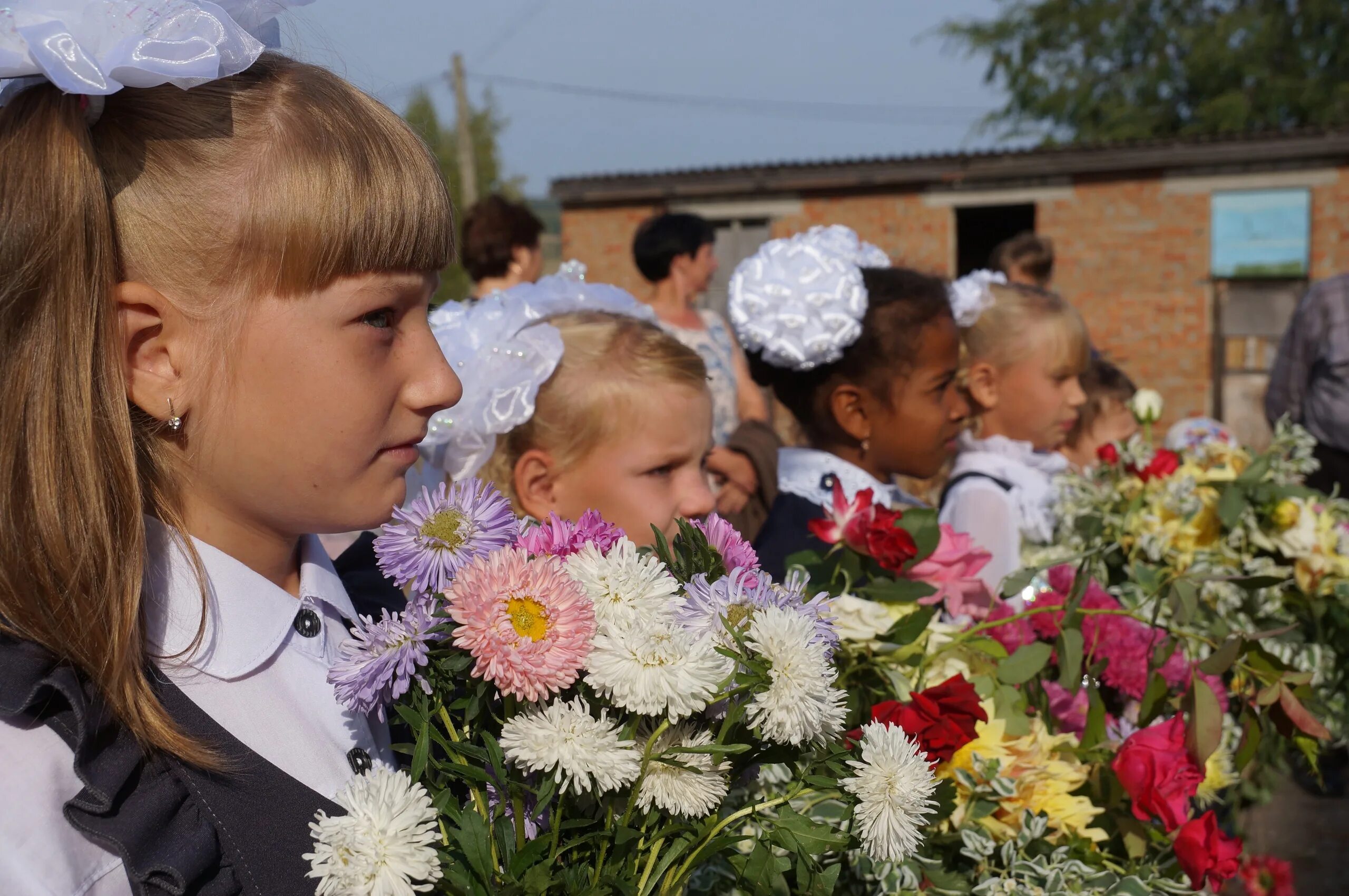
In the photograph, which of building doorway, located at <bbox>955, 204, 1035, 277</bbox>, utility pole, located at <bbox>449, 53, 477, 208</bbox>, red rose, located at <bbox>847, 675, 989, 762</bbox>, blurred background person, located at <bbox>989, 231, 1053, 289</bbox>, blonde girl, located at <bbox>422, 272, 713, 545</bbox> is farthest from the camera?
Answer: utility pole, located at <bbox>449, 53, 477, 208</bbox>

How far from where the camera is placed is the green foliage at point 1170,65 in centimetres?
2698

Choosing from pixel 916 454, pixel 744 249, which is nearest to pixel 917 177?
pixel 744 249

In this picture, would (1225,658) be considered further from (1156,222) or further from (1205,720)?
(1156,222)

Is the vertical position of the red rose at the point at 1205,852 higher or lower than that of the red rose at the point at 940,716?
lower

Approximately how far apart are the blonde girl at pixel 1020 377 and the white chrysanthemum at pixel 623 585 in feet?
9.06

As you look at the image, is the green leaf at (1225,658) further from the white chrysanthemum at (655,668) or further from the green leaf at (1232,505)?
the green leaf at (1232,505)

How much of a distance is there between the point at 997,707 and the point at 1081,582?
250 mm

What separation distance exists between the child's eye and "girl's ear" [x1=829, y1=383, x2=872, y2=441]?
83.8 inches

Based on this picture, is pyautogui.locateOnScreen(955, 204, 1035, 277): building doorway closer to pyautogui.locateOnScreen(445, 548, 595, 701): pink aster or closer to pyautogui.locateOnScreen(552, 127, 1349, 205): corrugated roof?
pyautogui.locateOnScreen(552, 127, 1349, 205): corrugated roof

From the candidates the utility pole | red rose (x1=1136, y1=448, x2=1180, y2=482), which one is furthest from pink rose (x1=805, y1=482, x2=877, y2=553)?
the utility pole

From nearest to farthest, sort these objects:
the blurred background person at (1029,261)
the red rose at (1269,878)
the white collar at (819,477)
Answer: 1. the white collar at (819,477)
2. the red rose at (1269,878)
3. the blurred background person at (1029,261)

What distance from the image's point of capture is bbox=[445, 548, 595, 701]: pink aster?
101 centimetres

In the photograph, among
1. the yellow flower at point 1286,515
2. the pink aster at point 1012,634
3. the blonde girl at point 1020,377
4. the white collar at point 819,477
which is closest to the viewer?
the pink aster at point 1012,634

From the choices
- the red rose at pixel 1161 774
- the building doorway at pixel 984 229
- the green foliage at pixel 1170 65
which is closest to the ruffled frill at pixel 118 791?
the red rose at pixel 1161 774
